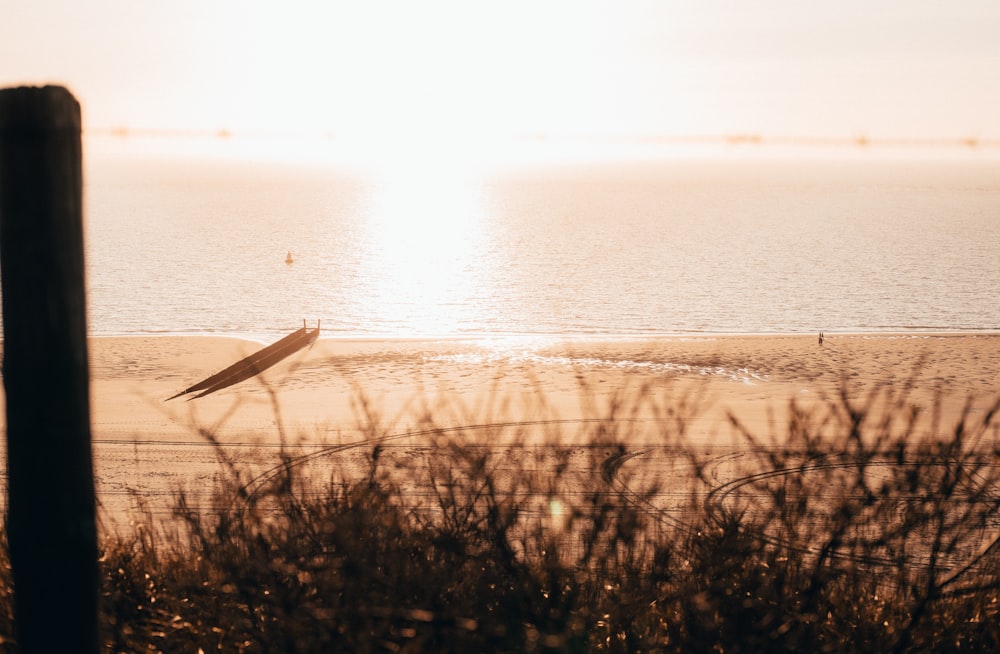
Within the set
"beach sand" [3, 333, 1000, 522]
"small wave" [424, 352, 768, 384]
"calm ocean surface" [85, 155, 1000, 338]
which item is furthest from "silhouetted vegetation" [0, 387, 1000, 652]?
"small wave" [424, 352, 768, 384]

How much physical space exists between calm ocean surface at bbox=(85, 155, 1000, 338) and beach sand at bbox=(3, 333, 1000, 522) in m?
6.49

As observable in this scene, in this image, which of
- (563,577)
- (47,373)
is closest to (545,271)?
(563,577)

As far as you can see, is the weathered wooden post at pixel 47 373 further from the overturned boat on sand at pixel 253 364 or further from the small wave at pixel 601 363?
the small wave at pixel 601 363

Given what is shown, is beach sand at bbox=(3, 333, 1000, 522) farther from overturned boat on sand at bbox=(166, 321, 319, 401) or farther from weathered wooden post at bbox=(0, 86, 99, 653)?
weathered wooden post at bbox=(0, 86, 99, 653)

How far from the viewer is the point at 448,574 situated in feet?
15.0

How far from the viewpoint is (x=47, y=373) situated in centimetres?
285

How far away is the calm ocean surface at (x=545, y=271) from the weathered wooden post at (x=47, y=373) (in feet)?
28.4

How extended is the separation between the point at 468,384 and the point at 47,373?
25.5 meters

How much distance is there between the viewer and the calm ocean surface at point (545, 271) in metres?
46.7

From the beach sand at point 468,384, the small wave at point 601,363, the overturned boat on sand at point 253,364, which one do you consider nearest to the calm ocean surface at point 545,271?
the overturned boat on sand at point 253,364

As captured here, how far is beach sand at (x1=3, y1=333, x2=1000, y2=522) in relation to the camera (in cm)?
1925

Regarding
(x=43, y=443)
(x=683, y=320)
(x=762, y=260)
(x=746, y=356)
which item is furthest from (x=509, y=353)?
(x=762, y=260)

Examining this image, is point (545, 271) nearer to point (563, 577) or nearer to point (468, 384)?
point (468, 384)

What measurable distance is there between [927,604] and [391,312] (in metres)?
46.1
